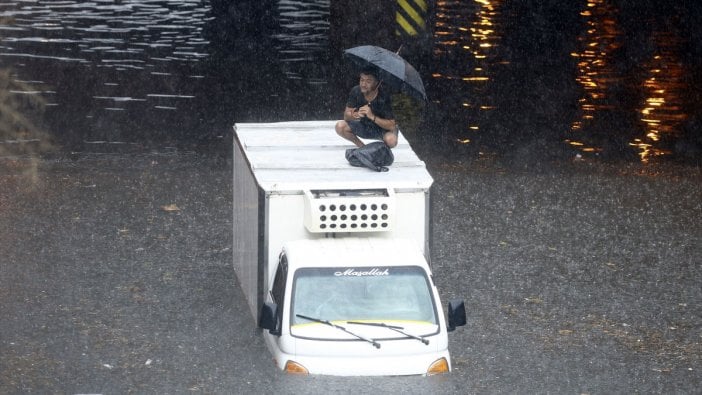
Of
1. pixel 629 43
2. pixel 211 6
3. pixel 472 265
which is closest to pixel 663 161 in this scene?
pixel 472 265

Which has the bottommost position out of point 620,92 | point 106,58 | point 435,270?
point 435,270

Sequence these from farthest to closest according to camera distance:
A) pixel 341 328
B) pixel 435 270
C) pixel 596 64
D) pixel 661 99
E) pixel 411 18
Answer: pixel 411 18
pixel 596 64
pixel 661 99
pixel 435 270
pixel 341 328

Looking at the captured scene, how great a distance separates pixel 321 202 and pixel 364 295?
0.94m

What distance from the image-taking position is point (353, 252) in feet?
33.8

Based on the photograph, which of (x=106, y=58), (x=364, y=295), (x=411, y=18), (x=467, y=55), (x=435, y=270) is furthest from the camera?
(x=411, y=18)

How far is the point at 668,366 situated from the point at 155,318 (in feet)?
16.6

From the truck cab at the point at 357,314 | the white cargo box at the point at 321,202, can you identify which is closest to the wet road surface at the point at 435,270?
the truck cab at the point at 357,314

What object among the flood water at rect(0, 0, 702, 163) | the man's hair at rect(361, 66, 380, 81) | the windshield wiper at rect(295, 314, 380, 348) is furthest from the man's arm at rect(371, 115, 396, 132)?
the flood water at rect(0, 0, 702, 163)

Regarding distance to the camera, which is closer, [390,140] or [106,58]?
[390,140]

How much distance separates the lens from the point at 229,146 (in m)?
18.9

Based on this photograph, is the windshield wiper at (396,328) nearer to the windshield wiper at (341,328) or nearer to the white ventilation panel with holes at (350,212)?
the windshield wiper at (341,328)

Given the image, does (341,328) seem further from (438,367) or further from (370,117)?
(370,117)

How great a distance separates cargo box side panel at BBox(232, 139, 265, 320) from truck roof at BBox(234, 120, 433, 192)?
0.15 metres

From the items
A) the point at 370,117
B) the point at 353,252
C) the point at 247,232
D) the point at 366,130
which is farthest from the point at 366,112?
the point at 353,252
